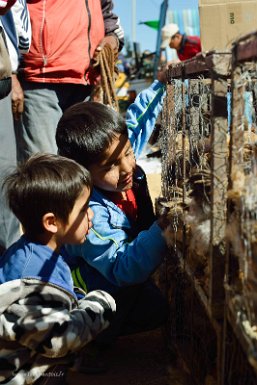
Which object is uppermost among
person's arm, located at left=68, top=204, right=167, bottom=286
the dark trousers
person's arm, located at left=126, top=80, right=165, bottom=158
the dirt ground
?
person's arm, located at left=126, top=80, right=165, bottom=158

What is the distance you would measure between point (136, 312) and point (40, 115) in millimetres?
1521

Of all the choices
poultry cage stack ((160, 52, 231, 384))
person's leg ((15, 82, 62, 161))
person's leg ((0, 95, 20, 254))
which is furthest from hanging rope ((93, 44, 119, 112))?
poultry cage stack ((160, 52, 231, 384))

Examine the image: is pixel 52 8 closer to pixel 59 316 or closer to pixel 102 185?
pixel 102 185

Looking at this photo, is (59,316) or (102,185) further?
(102,185)

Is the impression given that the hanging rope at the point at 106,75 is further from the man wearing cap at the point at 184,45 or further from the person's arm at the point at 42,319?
the man wearing cap at the point at 184,45

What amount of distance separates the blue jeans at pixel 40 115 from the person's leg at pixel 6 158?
0.51 metres

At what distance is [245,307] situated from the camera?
129cm

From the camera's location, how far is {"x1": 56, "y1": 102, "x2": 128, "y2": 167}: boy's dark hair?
7.55ft

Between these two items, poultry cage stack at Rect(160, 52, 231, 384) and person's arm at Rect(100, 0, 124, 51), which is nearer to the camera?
poultry cage stack at Rect(160, 52, 231, 384)

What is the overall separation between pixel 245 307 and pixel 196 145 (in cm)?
99

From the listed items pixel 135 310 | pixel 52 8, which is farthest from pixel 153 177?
pixel 135 310

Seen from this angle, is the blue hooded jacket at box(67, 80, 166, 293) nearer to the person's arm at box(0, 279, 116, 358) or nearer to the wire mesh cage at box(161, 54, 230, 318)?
the wire mesh cage at box(161, 54, 230, 318)

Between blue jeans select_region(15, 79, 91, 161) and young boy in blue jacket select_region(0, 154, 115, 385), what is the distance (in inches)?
59.4

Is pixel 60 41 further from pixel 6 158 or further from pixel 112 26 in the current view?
pixel 6 158
